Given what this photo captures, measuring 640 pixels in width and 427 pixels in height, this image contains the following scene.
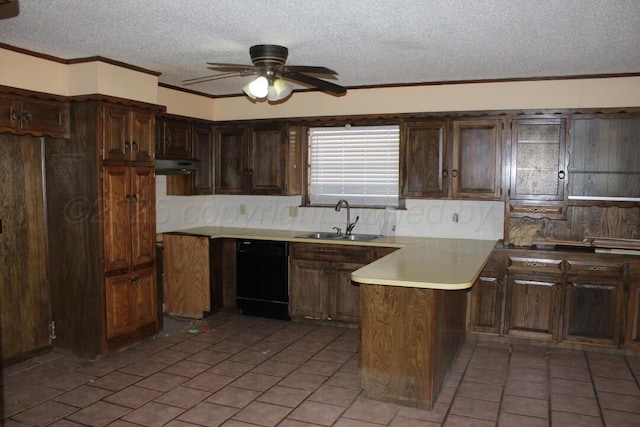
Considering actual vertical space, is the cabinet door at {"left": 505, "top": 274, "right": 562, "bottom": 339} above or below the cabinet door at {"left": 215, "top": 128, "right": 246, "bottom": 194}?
below

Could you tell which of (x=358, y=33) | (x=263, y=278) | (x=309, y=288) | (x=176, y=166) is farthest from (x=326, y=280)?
(x=358, y=33)

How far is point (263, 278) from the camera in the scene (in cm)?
532

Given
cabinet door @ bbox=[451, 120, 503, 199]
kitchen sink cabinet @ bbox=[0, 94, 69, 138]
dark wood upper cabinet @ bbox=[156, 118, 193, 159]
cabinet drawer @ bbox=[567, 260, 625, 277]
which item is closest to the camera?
kitchen sink cabinet @ bbox=[0, 94, 69, 138]

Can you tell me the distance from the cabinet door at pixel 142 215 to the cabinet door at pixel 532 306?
3.24m

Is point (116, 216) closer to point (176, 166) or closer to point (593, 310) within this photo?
point (176, 166)

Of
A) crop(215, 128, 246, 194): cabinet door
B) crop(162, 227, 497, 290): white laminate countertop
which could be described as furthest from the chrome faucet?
crop(215, 128, 246, 194): cabinet door

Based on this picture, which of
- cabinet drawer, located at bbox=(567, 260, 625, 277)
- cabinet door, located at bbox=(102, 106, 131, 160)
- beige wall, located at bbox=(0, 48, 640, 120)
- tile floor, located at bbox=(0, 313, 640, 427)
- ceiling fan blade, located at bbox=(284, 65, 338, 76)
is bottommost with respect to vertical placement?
tile floor, located at bbox=(0, 313, 640, 427)

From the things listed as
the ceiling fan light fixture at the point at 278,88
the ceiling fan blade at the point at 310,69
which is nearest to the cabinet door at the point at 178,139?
the ceiling fan light fixture at the point at 278,88

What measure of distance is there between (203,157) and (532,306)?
3693 millimetres

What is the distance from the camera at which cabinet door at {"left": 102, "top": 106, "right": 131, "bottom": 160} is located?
4070mm

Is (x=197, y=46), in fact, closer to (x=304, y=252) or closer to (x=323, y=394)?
(x=304, y=252)

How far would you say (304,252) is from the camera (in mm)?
5145

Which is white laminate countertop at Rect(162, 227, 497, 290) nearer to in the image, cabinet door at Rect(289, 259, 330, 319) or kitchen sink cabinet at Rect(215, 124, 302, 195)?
cabinet door at Rect(289, 259, 330, 319)

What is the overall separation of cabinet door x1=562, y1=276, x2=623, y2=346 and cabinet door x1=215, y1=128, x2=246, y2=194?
3457 mm
